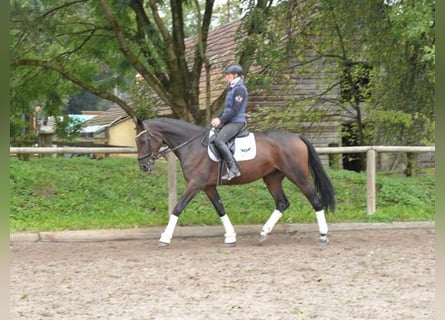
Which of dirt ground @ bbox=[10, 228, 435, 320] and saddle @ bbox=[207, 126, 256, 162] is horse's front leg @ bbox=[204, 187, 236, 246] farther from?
saddle @ bbox=[207, 126, 256, 162]

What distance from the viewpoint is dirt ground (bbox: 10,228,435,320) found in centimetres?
472

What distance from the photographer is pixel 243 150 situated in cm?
765

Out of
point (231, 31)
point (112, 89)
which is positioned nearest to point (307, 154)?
point (112, 89)

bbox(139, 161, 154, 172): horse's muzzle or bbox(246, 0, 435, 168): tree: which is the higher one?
bbox(246, 0, 435, 168): tree

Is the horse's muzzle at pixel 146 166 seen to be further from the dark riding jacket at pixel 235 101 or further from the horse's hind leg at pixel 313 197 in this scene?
the horse's hind leg at pixel 313 197

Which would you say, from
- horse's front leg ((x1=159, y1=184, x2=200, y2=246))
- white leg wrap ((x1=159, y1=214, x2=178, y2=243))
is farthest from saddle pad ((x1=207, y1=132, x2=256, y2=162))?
white leg wrap ((x1=159, y1=214, x2=178, y2=243))

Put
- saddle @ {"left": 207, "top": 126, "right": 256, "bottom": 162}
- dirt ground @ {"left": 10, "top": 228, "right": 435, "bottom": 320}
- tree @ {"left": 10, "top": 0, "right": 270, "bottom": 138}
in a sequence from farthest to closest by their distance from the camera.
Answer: tree @ {"left": 10, "top": 0, "right": 270, "bottom": 138} < saddle @ {"left": 207, "top": 126, "right": 256, "bottom": 162} < dirt ground @ {"left": 10, "top": 228, "right": 435, "bottom": 320}

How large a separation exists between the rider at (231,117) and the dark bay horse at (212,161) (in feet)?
0.78

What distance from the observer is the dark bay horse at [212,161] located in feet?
25.0

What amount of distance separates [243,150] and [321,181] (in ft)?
4.06

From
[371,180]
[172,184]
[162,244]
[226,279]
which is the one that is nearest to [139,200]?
[172,184]

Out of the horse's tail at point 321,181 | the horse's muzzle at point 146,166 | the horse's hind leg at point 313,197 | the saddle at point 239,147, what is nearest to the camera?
the saddle at point 239,147

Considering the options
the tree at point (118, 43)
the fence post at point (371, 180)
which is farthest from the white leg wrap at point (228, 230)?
the tree at point (118, 43)

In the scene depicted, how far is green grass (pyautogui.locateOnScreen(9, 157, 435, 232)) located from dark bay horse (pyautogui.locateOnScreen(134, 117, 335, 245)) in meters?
1.21
